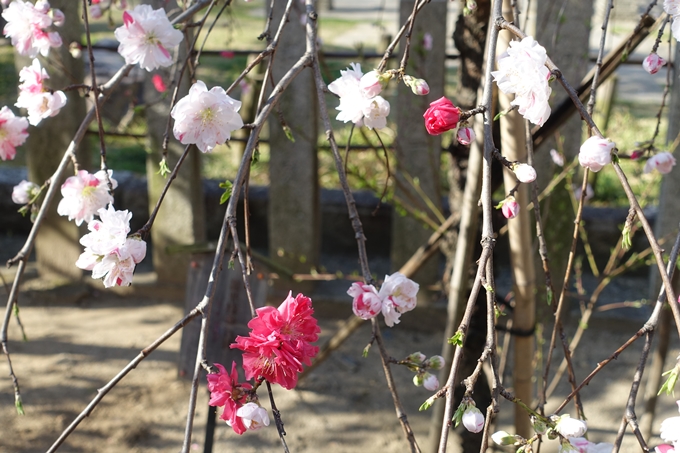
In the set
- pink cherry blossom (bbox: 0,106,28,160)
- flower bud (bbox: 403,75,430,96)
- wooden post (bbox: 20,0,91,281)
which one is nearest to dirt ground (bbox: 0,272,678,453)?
wooden post (bbox: 20,0,91,281)

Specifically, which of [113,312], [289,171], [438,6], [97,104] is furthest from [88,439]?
[438,6]

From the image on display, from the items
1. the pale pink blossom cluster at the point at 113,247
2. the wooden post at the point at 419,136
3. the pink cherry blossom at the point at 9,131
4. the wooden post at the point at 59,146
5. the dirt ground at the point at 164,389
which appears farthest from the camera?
the wooden post at the point at 59,146

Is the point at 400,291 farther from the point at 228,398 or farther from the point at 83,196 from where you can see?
the point at 83,196

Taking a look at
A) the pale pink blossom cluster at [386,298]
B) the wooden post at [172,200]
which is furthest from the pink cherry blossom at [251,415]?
the wooden post at [172,200]

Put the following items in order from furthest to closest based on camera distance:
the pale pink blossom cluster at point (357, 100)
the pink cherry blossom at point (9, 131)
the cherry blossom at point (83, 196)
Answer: the pink cherry blossom at point (9, 131), the cherry blossom at point (83, 196), the pale pink blossom cluster at point (357, 100)

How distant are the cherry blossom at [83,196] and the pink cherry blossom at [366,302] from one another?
1.54 feet

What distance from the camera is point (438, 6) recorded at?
259 cm

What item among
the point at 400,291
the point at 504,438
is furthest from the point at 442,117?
the point at 504,438

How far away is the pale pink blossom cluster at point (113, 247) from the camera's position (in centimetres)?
89

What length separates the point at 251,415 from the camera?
0.85m

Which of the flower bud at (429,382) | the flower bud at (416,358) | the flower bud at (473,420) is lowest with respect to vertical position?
the flower bud at (429,382)

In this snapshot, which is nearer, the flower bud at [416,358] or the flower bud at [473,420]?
the flower bud at [473,420]

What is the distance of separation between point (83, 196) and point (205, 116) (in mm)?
349

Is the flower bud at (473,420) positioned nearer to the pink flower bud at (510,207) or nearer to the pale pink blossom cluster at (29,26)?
the pink flower bud at (510,207)
